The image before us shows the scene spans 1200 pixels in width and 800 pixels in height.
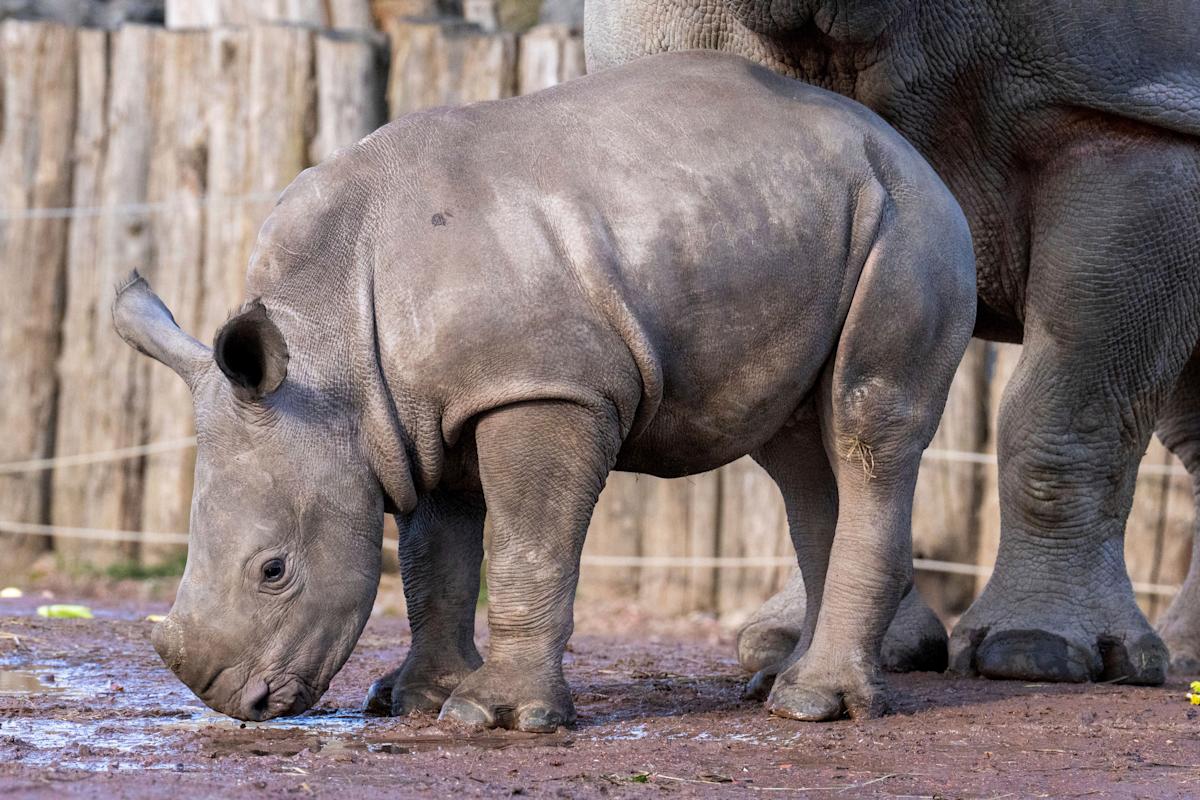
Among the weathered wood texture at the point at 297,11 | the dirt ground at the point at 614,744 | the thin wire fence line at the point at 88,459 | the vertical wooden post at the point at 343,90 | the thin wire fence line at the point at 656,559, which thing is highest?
the weathered wood texture at the point at 297,11

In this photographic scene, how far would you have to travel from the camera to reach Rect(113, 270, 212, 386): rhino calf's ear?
13.8 ft

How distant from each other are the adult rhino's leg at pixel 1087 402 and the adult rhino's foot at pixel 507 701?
6.24 ft

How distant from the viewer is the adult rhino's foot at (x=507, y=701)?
13.4ft

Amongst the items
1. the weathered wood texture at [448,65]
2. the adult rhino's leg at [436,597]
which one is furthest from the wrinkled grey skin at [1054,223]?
the weathered wood texture at [448,65]

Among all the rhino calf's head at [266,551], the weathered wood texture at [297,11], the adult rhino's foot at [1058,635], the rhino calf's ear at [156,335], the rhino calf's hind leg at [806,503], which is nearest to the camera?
the rhino calf's head at [266,551]

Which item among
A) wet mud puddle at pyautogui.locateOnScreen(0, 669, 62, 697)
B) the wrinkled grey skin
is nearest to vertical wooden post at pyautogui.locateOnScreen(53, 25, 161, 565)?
the wrinkled grey skin

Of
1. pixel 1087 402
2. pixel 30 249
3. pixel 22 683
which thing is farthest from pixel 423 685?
pixel 30 249

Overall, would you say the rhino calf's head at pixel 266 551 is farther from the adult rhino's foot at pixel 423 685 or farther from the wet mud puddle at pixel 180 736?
the adult rhino's foot at pixel 423 685

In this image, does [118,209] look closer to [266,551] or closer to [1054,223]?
[1054,223]

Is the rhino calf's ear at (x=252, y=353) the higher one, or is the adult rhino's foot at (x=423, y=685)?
the rhino calf's ear at (x=252, y=353)

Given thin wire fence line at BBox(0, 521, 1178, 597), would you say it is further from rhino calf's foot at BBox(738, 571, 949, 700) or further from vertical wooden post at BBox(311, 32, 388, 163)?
rhino calf's foot at BBox(738, 571, 949, 700)

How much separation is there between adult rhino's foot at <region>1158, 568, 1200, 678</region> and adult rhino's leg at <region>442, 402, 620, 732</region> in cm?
291

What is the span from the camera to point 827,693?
442cm

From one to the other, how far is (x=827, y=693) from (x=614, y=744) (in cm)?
65
